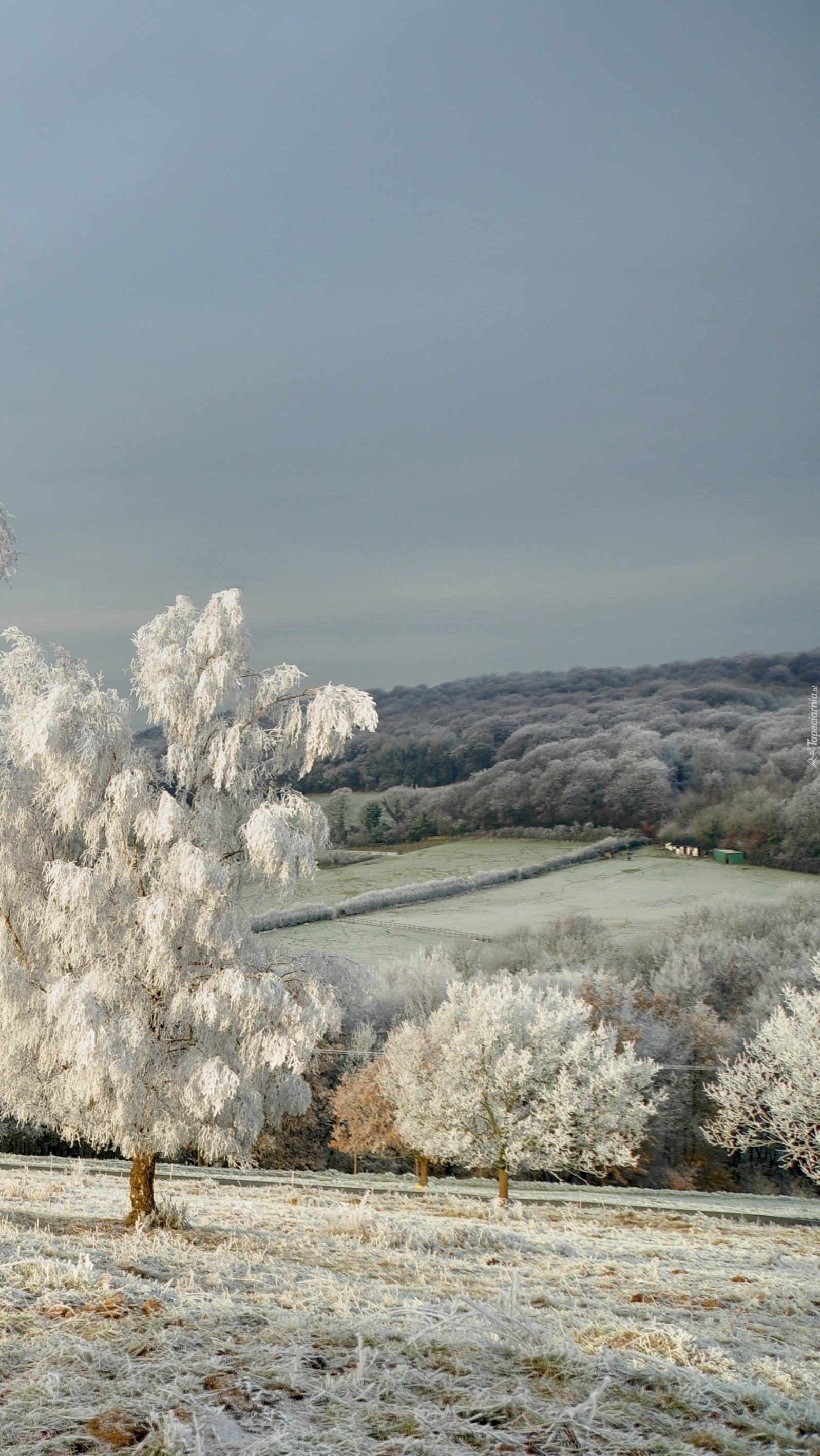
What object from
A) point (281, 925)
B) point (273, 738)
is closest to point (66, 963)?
point (273, 738)

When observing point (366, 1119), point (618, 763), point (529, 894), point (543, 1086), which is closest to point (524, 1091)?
point (543, 1086)

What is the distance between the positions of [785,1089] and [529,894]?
2859 centimetres

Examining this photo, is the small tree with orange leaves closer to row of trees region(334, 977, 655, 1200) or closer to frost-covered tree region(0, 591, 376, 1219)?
row of trees region(334, 977, 655, 1200)

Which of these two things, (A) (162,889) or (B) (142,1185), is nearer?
(A) (162,889)

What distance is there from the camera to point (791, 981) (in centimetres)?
4016

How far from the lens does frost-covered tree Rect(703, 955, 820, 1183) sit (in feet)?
81.2

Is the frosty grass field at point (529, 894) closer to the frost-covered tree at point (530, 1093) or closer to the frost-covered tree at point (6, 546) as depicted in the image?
the frost-covered tree at point (530, 1093)

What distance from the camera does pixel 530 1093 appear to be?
25078 mm

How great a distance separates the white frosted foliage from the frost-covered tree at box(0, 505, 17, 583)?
1863 centimetres

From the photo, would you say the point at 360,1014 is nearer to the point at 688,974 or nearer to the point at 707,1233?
the point at 688,974

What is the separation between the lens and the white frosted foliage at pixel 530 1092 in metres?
24.1

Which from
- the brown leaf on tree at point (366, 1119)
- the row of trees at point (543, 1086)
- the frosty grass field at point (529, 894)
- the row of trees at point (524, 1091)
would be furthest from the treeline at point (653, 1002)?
the row of trees at point (524, 1091)

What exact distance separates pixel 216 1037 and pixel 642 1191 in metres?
17.3

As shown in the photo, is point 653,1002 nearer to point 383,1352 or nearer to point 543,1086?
point 543,1086
